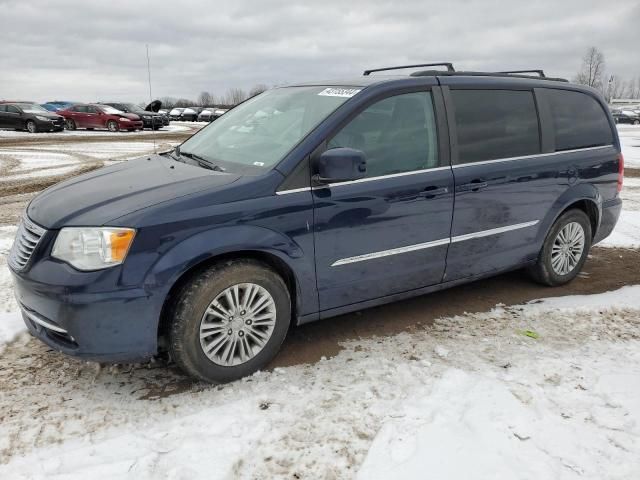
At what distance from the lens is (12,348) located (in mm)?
3535

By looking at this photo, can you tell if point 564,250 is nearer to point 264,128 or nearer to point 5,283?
point 264,128

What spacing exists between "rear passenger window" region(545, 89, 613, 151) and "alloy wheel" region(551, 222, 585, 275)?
0.73 m

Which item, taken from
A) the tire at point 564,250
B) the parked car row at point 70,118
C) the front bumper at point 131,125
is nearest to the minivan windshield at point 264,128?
the tire at point 564,250

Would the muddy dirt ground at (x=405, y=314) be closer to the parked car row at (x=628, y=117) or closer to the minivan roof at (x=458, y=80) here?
the minivan roof at (x=458, y=80)

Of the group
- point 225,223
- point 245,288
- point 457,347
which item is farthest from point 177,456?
point 457,347

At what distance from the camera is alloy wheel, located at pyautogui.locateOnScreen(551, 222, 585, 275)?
465 centimetres

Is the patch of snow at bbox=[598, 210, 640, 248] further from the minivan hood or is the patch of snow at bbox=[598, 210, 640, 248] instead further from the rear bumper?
the minivan hood

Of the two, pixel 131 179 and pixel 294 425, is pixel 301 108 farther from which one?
pixel 294 425

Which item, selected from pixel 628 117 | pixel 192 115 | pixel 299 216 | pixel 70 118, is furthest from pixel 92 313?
pixel 628 117

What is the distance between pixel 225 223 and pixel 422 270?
154cm

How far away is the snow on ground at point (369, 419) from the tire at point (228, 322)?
0.14m

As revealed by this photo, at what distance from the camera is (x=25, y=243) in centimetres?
301

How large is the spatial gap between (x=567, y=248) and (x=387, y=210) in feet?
7.25

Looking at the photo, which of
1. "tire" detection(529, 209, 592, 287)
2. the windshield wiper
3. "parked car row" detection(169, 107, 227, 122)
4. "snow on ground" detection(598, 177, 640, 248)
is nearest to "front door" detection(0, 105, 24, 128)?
"parked car row" detection(169, 107, 227, 122)
